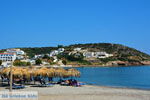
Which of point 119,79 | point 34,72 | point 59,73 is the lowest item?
point 119,79

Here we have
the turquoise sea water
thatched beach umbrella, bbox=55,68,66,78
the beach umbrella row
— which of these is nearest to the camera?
the beach umbrella row

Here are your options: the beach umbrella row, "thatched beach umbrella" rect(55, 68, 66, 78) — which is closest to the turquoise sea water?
"thatched beach umbrella" rect(55, 68, 66, 78)

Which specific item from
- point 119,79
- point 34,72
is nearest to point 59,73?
point 34,72

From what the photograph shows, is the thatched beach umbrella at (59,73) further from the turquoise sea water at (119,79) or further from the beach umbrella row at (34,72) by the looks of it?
the turquoise sea water at (119,79)

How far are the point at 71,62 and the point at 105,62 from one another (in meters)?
26.0

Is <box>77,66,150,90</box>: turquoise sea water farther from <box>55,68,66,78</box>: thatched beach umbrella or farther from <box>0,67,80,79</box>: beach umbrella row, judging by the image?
<box>0,67,80,79</box>: beach umbrella row

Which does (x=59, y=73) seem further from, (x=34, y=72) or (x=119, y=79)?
(x=119, y=79)

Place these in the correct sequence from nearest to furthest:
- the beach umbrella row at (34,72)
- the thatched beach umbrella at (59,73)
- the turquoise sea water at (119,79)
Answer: the beach umbrella row at (34,72) < the thatched beach umbrella at (59,73) < the turquoise sea water at (119,79)

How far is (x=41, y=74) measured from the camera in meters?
32.5

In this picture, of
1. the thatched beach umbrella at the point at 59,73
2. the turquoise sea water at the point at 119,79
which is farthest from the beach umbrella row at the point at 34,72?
the turquoise sea water at the point at 119,79

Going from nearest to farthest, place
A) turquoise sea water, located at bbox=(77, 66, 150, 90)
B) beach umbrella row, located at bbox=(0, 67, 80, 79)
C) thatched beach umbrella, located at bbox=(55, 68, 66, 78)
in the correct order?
1. beach umbrella row, located at bbox=(0, 67, 80, 79)
2. thatched beach umbrella, located at bbox=(55, 68, 66, 78)
3. turquoise sea water, located at bbox=(77, 66, 150, 90)

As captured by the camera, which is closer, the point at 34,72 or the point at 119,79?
the point at 34,72

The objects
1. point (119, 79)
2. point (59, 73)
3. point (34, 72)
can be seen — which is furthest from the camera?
point (119, 79)

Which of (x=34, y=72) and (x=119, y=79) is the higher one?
(x=34, y=72)
